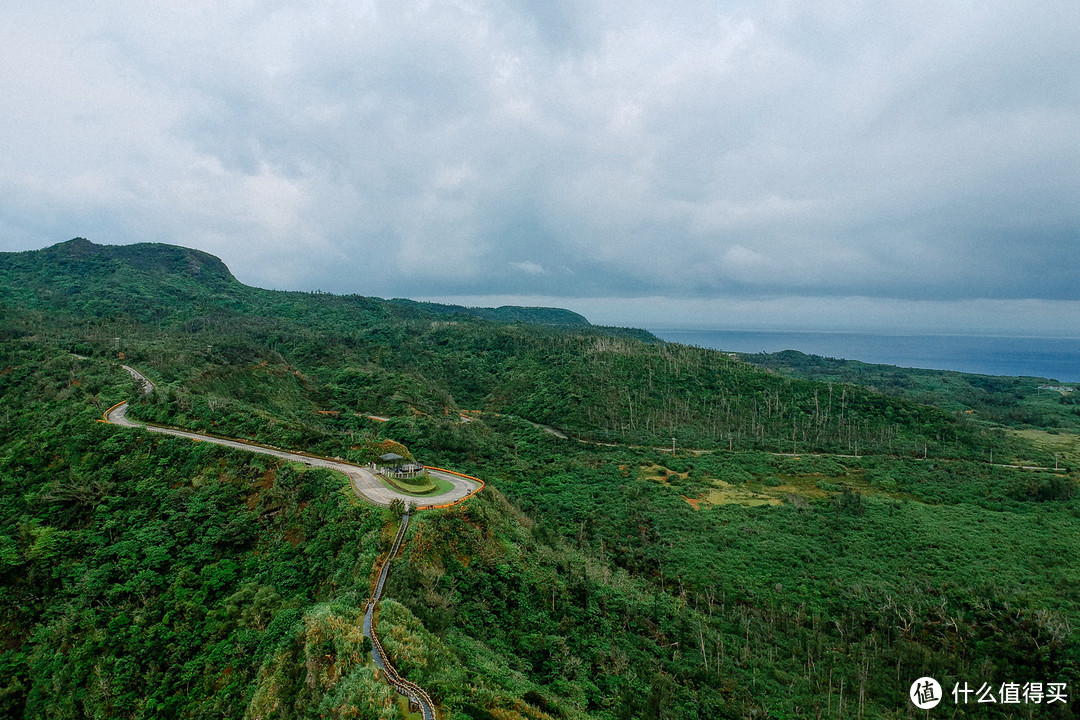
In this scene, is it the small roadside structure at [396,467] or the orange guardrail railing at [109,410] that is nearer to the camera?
the small roadside structure at [396,467]

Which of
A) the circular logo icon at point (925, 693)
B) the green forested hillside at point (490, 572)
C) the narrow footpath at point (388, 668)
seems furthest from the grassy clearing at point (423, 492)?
the circular logo icon at point (925, 693)

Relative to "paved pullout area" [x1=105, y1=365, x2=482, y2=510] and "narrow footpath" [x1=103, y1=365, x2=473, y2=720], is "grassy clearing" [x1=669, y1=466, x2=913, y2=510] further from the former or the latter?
"narrow footpath" [x1=103, y1=365, x2=473, y2=720]

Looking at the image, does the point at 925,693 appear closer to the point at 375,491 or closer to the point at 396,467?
the point at 375,491

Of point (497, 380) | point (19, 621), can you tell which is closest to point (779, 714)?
point (19, 621)

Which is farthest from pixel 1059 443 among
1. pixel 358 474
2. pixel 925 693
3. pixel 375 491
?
pixel 358 474

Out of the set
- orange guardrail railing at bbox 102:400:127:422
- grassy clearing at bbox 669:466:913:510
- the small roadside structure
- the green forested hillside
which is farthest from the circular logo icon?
orange guardrail railing at bbox 102:400:127:422

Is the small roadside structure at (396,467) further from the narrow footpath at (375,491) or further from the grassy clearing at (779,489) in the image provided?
the grassy clearing at (779,489)
